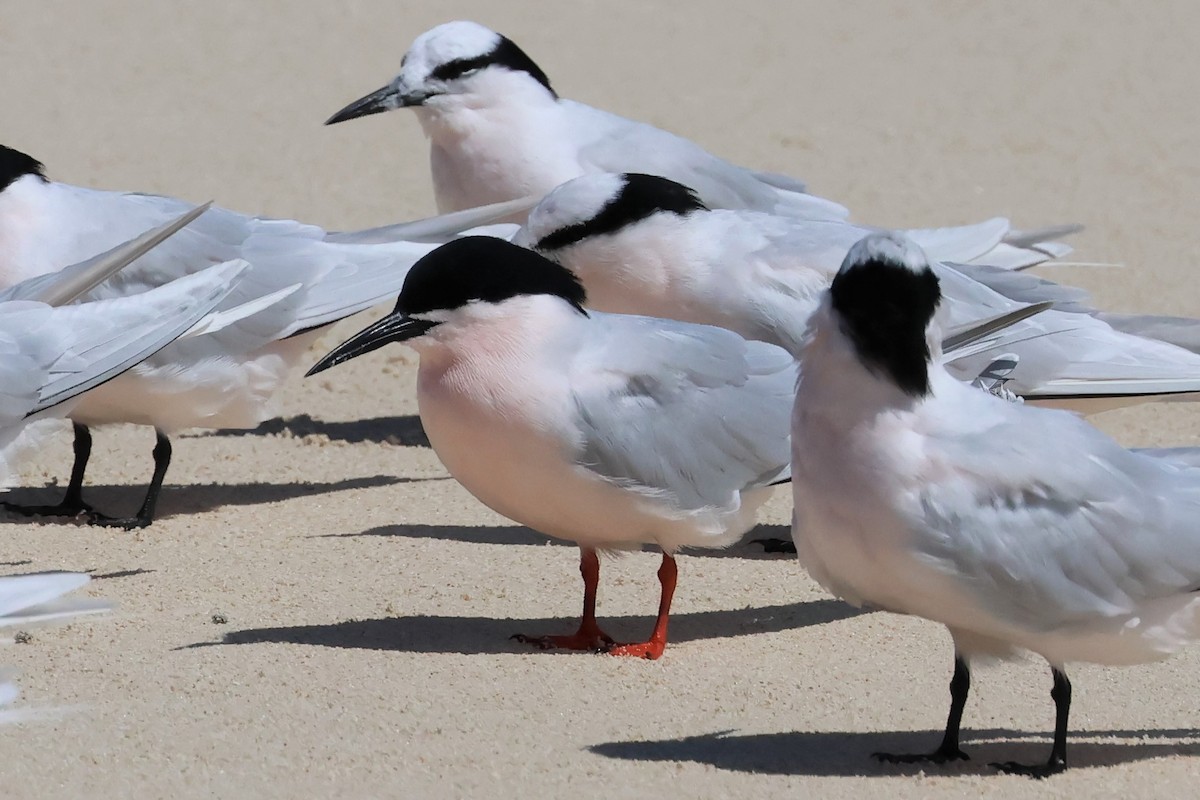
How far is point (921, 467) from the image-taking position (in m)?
3.44

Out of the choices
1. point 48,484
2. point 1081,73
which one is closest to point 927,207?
point 1081,73

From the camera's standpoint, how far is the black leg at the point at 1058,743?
3.62 meters

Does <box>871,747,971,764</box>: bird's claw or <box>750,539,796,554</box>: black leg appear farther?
<box>750,539,796,554</box>: black leg

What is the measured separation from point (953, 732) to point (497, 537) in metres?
2.09

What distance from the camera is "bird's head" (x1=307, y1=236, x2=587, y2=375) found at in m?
4.36

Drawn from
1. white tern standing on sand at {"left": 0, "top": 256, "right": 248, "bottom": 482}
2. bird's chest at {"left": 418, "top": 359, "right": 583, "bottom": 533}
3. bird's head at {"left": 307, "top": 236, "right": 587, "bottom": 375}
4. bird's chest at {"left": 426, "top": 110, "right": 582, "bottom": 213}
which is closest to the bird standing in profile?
bird's chest at {"left": 426, "top": 110, "right": 582, "bottom": 213}

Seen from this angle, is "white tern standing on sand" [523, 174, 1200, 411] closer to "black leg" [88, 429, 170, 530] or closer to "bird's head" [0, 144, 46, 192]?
"black leg" [88, 429, 170, 530]

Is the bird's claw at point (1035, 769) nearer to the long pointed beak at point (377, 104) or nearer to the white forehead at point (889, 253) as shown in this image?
the white forehead at point (889, 253)

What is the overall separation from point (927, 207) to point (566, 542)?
4.33 m

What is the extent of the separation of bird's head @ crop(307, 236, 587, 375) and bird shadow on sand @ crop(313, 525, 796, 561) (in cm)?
117

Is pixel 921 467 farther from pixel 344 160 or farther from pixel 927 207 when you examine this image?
pixel 344 160

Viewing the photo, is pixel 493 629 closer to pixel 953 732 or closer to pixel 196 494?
pixel 953 732

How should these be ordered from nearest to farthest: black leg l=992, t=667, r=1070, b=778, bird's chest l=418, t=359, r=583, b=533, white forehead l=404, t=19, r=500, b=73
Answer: black leg l=992, t=667, r=1070, b=778 < bird's chest l=418, t=359, r=583, b=533 < white forehead l=404, t=19, r=500, b=73

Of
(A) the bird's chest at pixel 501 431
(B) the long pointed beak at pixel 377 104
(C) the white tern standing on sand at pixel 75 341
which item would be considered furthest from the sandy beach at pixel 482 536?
(B) the long pointed beak at pixel 377 104
